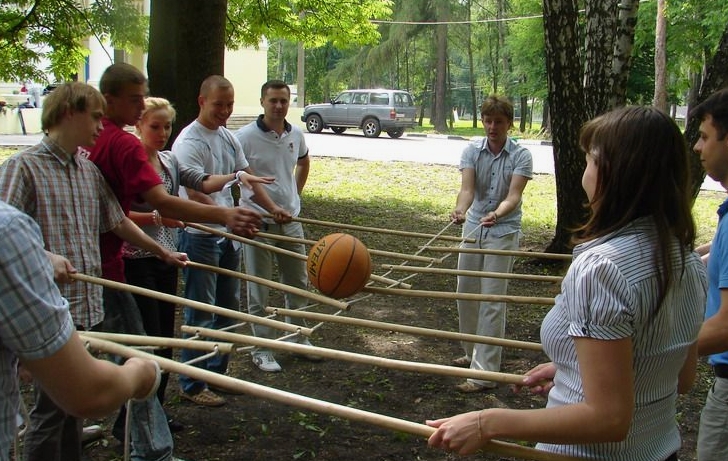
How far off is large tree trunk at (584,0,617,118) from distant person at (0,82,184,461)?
6478 millimetres

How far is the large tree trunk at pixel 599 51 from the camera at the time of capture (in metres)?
8.63

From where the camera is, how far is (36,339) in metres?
1.70

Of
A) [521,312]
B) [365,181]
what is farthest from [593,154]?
[365,181]

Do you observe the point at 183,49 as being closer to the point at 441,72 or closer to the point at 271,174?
the point at 271,174

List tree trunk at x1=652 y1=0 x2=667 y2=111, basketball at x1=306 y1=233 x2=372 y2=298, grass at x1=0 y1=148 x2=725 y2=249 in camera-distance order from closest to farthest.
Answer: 1. basketball at x1=306 y1=233 x2=372 y2=298
2. grass at x1=0 y1=148 x2=725 y2=249
3. tree trunk at x1=652 y1=0 x2=667 y2=111

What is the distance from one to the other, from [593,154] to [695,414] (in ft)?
13.5

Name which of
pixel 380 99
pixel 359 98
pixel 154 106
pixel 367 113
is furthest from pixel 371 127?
pixel 154 106

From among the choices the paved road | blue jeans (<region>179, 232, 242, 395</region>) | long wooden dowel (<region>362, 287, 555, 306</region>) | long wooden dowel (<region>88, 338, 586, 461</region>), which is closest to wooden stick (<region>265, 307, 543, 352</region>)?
long wooden dowel (<region>362, 287, 555, 306</region>)

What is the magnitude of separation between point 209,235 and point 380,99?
93.5 feet

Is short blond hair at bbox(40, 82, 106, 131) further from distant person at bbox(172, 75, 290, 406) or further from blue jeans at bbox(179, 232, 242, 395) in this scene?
blue jeans at bbox(179, 232, 242, 395)

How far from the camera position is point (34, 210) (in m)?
3.59

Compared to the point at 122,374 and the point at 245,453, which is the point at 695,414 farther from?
the point at 122,374

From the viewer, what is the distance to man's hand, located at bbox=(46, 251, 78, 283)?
334cm

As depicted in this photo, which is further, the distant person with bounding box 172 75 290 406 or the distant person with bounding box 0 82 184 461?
the distant person with bounding box 172 75 290 406
